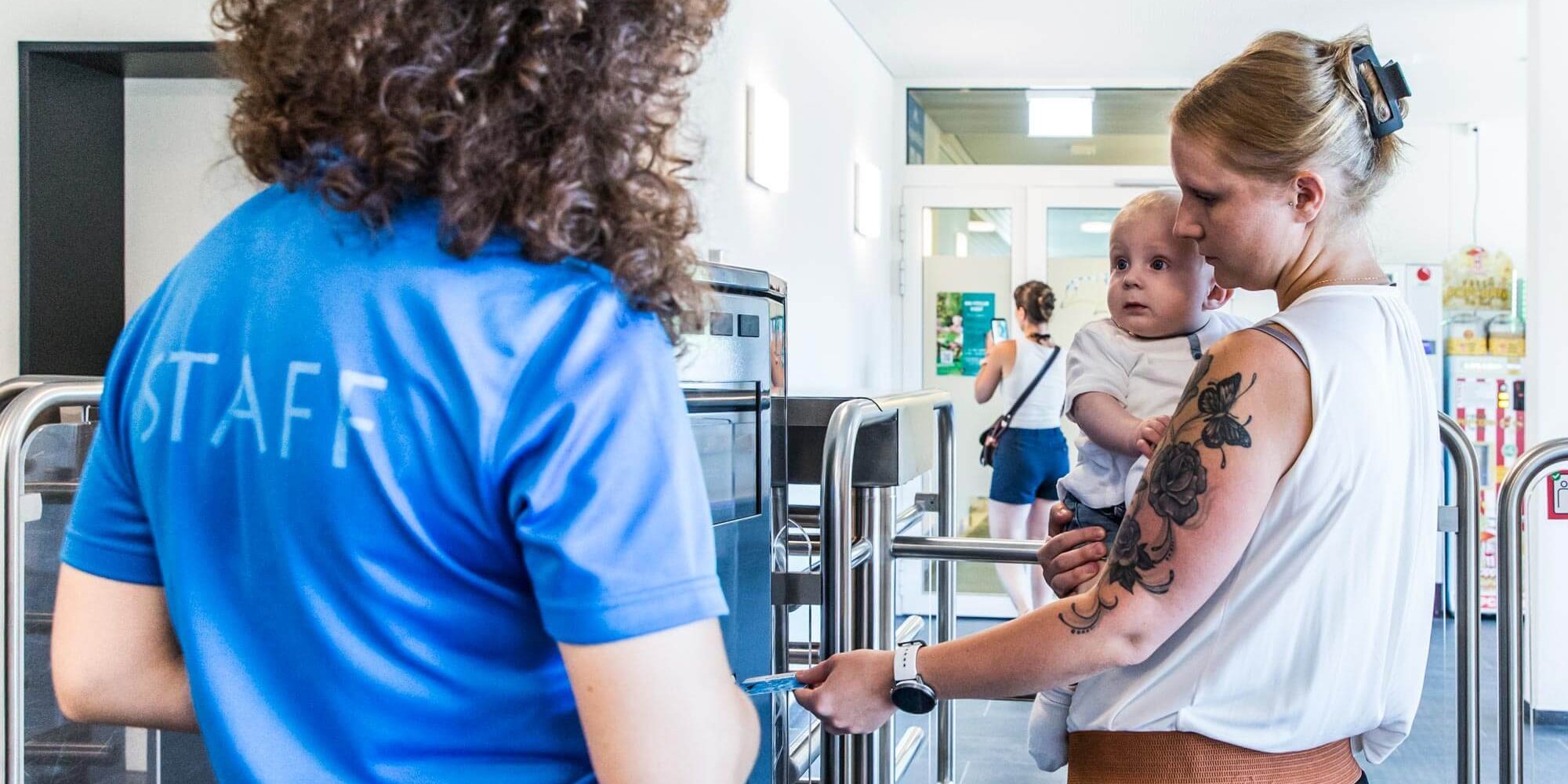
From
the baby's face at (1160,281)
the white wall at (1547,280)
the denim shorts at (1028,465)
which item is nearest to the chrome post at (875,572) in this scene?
the baby's face at (1160,281)

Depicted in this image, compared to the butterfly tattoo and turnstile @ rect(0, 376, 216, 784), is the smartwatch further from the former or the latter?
turnstile @ rect(0, 376, 216, 784)

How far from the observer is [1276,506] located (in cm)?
107

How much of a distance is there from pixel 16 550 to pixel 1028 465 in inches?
167

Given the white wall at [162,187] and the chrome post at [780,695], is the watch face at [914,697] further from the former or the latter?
the white wall at [162,187]

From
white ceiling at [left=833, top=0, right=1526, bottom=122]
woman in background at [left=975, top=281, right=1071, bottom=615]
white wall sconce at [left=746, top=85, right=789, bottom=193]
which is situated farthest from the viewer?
woman in background at [left=975, top=281, right=1071, bottom=615]

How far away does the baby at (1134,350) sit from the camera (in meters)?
1.72

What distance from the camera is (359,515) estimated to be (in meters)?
0.65

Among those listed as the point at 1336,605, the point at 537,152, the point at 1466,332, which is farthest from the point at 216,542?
the point at 1466,332

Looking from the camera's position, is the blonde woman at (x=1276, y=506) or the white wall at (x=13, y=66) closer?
the blonde woman at (x=1276, y=506)

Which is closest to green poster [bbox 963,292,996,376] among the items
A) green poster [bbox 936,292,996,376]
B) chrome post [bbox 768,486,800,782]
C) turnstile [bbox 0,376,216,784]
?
green poster [bbox 936,292,996,376]

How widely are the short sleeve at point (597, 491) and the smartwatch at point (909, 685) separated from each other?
1.94ft

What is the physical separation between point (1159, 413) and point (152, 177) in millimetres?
2620

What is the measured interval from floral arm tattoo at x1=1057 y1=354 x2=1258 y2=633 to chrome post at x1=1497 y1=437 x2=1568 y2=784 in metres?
1.53

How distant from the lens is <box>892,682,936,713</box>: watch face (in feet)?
3.90
